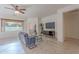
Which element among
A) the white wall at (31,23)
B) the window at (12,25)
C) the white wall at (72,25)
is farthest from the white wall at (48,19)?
the white wall at (72,25)

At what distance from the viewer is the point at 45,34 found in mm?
5488

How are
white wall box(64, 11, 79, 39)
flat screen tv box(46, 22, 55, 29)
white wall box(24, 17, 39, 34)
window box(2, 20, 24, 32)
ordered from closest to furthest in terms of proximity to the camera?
white wall box(24, 17, 39, 34) < window box(2, 20, 24, 32) < flat screen tv box(46, 22, 55, 29) < white wall box(64, 11, 79, 39)

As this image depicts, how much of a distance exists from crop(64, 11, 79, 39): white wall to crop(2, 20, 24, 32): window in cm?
356

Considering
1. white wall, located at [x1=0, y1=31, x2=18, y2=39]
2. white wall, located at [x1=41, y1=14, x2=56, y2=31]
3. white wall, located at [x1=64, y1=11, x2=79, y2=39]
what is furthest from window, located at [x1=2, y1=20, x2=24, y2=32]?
white wall, located at [x1=64, y1=11, x2=79, y2=39]

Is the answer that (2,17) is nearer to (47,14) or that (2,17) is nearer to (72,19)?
(47,14)

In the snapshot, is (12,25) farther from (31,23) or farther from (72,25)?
(72,25)

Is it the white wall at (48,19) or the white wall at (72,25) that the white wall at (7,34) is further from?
the white wall at (72,25)

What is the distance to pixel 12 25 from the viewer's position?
527 centimetres

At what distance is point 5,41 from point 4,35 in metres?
0.46

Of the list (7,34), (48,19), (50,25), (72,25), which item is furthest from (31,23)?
(72,25)

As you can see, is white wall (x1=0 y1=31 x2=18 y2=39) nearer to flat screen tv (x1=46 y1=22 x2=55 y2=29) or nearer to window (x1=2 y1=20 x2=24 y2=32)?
window (x1=2 y1=20 x2=24 y2=32)

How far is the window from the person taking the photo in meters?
5.10

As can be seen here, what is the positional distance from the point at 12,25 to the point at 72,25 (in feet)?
13.1

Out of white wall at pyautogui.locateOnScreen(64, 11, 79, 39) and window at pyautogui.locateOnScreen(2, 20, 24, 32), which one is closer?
window at pyautogui.locateOnScreen(2, 20, 24, 32)
